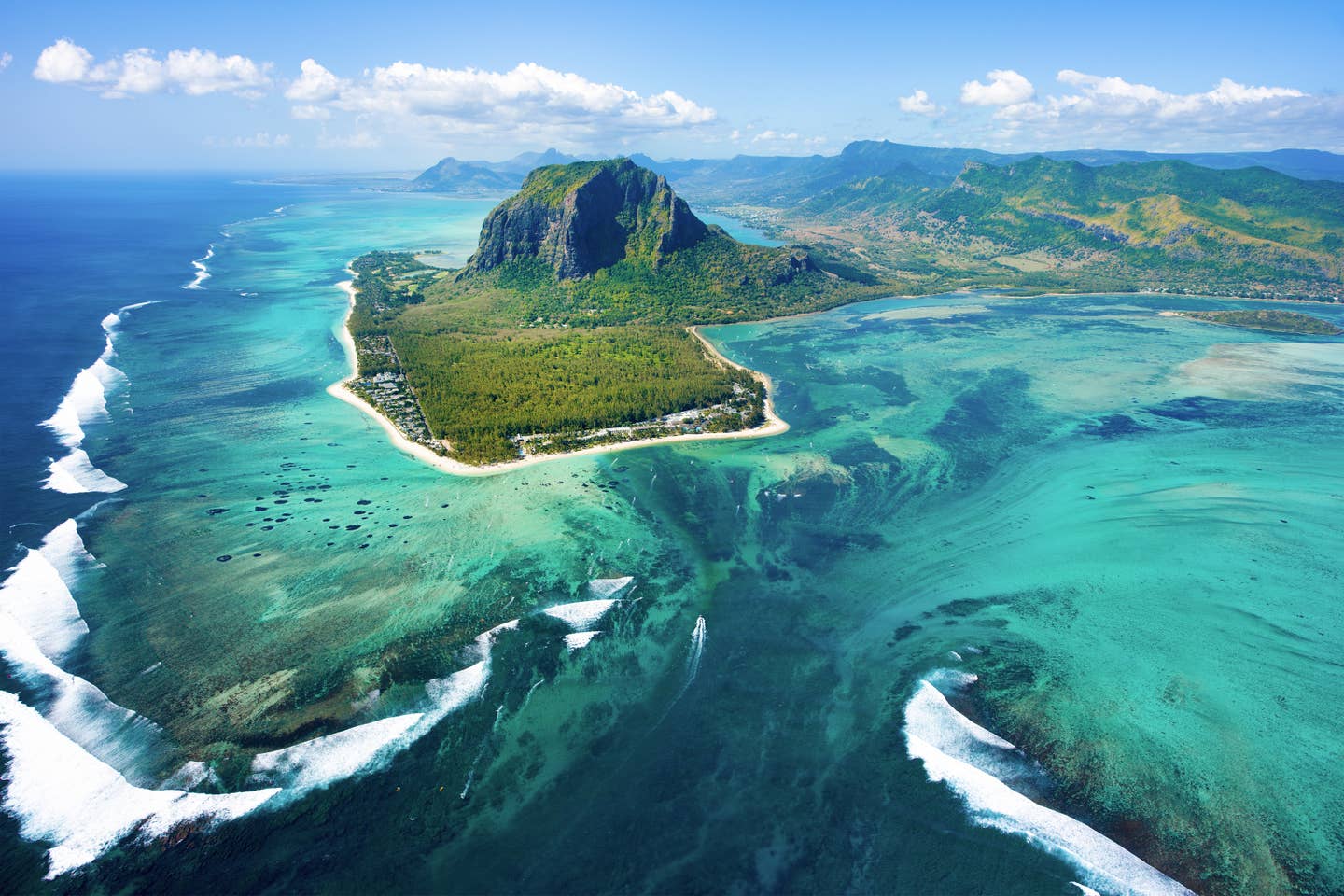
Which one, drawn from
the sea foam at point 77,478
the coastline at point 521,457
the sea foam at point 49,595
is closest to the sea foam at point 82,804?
A: the sea foam at point 49,595

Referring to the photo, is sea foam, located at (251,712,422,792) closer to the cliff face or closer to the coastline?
the coastline

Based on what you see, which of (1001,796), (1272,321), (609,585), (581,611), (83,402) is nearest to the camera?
(1001,796)

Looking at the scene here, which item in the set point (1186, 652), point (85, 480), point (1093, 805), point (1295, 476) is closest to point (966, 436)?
point (1295, 476)

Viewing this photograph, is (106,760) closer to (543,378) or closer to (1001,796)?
(1001,796)

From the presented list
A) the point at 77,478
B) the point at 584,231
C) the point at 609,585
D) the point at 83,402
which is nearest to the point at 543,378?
the point at 609,585

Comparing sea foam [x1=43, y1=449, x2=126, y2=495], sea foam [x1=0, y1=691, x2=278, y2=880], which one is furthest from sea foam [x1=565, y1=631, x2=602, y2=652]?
sea foam [x1=43, y1=449, x2=126, y2=495]

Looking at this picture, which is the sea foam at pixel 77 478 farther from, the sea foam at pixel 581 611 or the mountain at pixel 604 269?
the mountain at pixel 604 269
